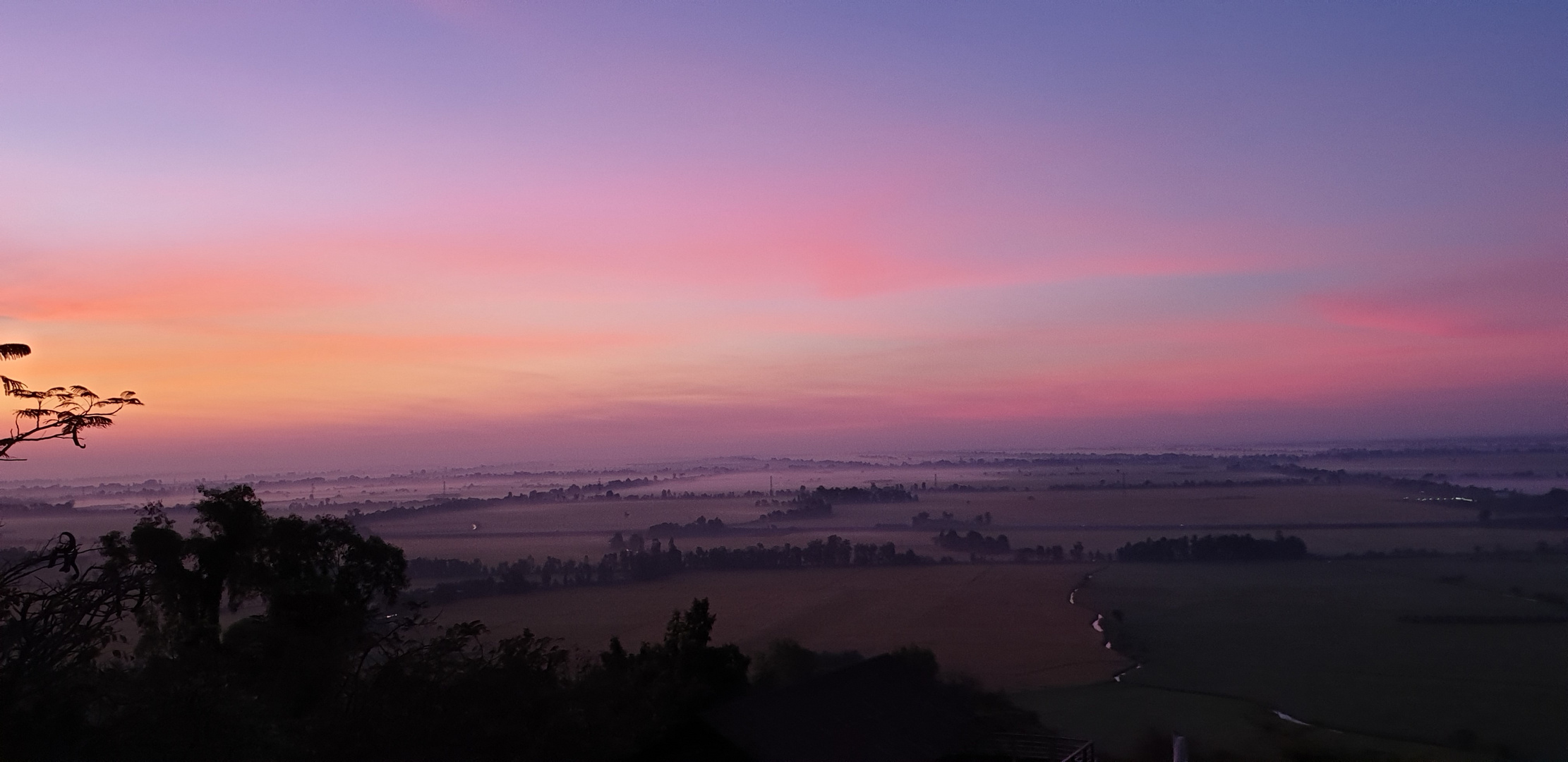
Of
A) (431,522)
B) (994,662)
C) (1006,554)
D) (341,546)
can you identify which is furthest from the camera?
(431,522)

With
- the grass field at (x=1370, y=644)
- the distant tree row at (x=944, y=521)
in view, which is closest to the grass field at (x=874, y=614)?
the grass field at (x=1370, y=644)

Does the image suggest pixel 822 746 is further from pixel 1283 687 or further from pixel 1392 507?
pixel 1392 507

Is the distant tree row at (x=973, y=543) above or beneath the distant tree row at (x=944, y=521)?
beneath

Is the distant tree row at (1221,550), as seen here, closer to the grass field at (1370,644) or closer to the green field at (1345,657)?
the grass field at (1370,644)

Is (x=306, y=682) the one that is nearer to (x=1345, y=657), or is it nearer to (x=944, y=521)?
(x=1345, y=657)

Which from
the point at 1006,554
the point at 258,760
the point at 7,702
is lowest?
the point at 1006,554

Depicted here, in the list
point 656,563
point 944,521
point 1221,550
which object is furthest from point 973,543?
point 656,563

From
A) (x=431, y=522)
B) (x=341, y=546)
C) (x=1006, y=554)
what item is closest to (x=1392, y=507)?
(x=1006, y=554)
